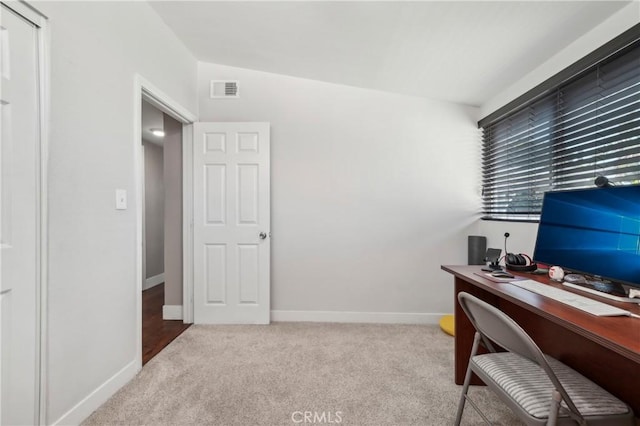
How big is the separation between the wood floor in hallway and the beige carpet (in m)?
0.11

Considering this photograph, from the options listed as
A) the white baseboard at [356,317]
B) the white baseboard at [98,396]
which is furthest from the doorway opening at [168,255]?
the white baseboard at [356,317]

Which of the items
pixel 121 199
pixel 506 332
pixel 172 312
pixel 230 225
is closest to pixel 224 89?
pixel 230 225

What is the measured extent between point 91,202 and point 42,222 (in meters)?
0.29

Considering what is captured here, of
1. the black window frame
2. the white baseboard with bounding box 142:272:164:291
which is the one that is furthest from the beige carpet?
the white baseboard with bounding box 142:272:164:291

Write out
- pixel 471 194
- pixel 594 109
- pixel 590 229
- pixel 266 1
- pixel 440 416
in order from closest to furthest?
pixel 590 229 → pixel 440 416 → pixel 594 109 → pixel 266 1 → pixel 471 194

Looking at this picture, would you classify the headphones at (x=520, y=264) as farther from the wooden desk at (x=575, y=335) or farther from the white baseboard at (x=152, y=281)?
the white baseboard at (x=152, y=281)

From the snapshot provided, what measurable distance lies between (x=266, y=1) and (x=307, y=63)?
738mm

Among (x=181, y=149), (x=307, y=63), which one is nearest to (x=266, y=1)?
(x=307, y=63)

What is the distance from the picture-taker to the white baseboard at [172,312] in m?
2.90

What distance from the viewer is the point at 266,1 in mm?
1857

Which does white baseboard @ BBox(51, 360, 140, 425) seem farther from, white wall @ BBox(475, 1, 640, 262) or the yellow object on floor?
white wall @ BBox(475, 1, 640, 262)

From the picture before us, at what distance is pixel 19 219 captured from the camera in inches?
47.4

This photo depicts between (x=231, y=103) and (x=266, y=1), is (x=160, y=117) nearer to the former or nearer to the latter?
(x=231, y=103)

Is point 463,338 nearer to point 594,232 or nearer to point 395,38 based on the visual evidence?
point 594,232
